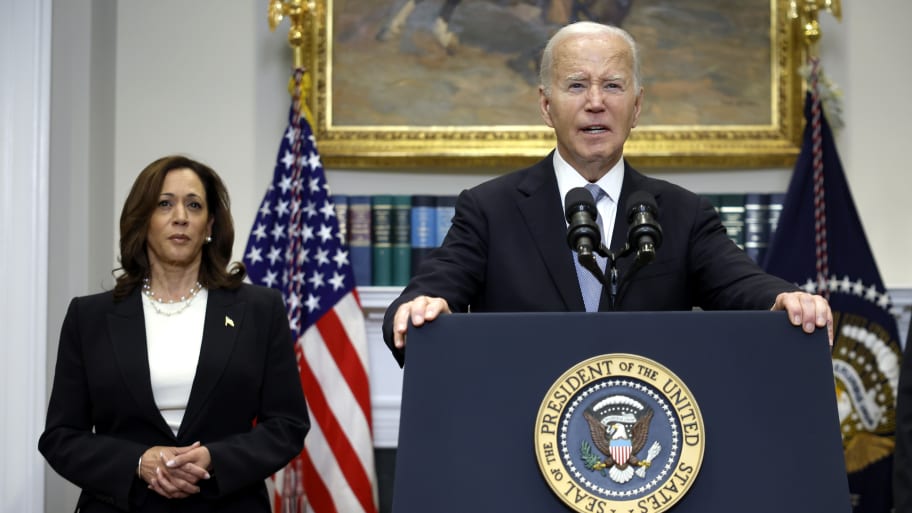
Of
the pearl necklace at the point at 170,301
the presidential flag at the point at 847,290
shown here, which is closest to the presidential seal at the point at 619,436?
the pearl necklace at the point at 170,301

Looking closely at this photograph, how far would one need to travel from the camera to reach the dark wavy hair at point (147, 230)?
357 cm

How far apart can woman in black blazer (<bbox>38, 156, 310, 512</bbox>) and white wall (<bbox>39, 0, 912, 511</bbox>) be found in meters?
1.65

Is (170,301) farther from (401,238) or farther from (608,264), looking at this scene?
(608,264)

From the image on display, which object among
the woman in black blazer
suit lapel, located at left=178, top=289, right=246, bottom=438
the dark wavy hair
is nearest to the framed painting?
the dark wavy hair

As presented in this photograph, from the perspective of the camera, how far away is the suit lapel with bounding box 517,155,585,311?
239cm

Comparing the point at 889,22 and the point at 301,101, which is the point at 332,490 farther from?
the point at 889,22

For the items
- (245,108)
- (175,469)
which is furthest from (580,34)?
(245,108)

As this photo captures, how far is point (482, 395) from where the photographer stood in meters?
1.86

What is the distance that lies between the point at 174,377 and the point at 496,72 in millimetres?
2617

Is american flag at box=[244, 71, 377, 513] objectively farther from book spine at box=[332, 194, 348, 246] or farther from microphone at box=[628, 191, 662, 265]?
microphone at box=[628, 191, 662, 265]

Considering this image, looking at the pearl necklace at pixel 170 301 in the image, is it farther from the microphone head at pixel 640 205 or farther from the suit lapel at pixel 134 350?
the microphone head at pixel 640 205

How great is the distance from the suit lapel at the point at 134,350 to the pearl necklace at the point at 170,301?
0.04 m

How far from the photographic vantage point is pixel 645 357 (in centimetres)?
181

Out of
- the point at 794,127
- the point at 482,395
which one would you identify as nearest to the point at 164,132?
the point at 794,127
